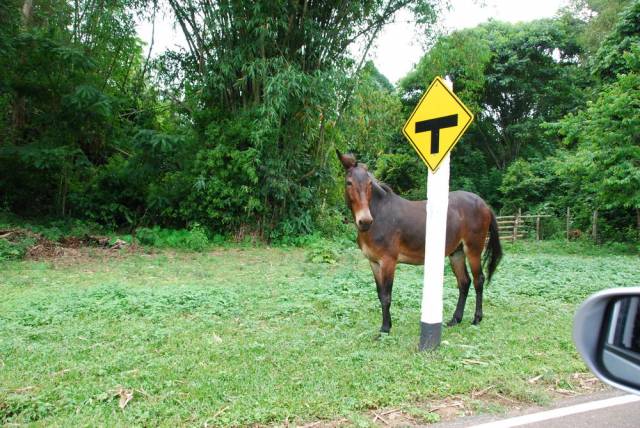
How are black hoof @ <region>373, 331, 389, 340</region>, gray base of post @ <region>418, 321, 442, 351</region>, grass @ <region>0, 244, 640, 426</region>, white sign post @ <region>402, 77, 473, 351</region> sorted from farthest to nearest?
black hoof @ <region>373, 331, 389, 340</region> < gray base of post @ <region>418, 321, 442, 351</region> < white sign post @ <region>402, 77, 473, 351</region> < grass @ <region>0, 244, 640, 426</region>

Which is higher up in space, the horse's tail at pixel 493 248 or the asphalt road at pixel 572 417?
the horse's tail at pixel 493 248

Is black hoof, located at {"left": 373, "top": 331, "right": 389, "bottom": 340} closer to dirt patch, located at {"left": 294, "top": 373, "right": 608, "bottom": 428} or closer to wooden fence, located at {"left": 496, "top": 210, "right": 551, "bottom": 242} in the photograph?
dirt patch, located at {"left": 294, "top": 373, "right": 608, "bottom": 428}

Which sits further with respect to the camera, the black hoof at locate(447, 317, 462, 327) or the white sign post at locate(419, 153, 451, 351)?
the black hoof at locate(447, 317, 462, 327)

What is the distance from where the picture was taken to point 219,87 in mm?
12352

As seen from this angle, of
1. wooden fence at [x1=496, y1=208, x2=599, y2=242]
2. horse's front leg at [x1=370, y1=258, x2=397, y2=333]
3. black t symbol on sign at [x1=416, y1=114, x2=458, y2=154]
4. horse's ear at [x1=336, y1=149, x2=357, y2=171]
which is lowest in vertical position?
wooden fence at [x1=496, y1=208, x2=599, y2=242]

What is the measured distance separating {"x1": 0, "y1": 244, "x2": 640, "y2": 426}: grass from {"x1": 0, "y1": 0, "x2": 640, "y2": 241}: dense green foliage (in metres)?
5.25

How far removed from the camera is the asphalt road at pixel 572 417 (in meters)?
3.10

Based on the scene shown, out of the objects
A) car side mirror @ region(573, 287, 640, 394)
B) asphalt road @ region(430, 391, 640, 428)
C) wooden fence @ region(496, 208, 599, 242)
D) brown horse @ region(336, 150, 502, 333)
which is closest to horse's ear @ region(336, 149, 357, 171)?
brown horse @ region(336, 150, 502, 333)

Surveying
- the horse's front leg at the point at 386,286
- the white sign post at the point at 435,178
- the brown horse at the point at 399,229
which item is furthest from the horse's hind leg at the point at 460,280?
the white sign post at the point at 435,178

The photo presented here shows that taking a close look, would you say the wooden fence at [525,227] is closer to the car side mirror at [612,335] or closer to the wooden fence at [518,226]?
the wooden fence at [518,226]

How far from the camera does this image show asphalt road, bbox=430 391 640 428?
3.10 meters

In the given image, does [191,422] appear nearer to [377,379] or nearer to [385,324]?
[377,379]

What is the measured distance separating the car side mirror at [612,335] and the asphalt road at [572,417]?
6.11 feet

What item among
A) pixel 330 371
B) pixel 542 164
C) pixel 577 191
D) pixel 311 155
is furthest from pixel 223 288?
pixel 542 164
